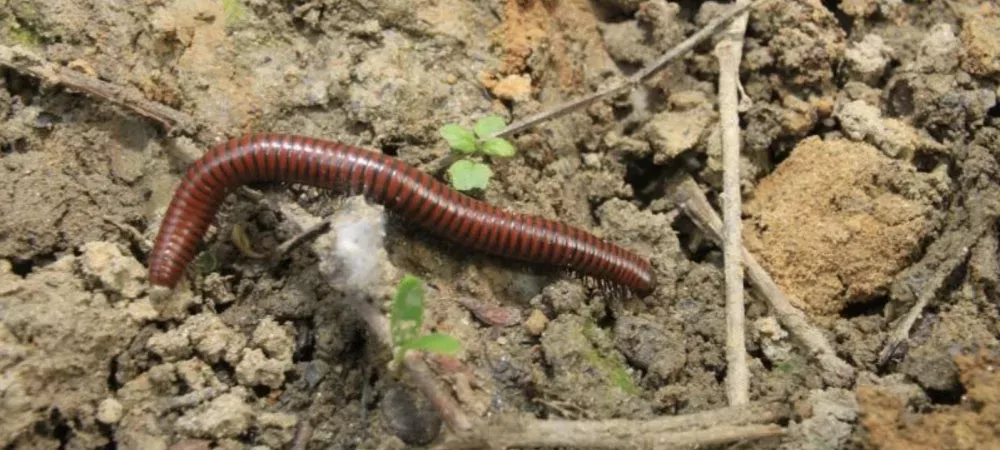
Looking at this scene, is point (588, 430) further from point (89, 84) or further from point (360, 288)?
point (89, 84)

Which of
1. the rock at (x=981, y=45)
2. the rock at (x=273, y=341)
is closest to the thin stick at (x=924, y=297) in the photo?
the rock at (x=981, y=45)

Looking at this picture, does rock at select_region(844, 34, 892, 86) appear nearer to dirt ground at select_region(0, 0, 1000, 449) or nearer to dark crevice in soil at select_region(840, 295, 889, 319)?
dirt ground at select_region(0, 0, 1000, 449)

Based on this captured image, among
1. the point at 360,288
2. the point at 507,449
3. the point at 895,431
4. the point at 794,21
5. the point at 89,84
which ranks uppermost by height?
the point at 794,21

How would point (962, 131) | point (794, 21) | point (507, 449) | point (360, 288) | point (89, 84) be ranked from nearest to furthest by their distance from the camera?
1. point (507, 449)
2. point (360, 288)
3. point (89, 84)
4. point (962, 131)
5. point (794, 21)

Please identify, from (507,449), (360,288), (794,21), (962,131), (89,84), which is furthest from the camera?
(794,21)

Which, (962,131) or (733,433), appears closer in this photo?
(733,433)

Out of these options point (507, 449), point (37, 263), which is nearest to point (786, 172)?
point (507, 449)

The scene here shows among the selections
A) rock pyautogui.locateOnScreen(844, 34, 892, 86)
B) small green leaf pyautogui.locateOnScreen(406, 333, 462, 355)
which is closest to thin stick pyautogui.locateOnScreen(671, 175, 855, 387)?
rock pyautogui.locateOnScreen(844, 34, 892, 86)
